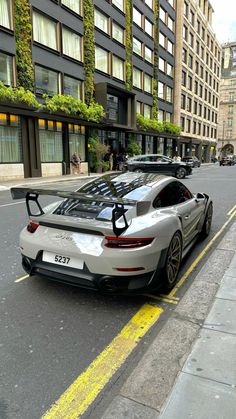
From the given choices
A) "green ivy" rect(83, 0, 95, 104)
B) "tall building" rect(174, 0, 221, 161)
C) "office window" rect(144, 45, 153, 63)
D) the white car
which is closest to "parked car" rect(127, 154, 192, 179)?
"green ivy" rect(83, 0, 95, 104)

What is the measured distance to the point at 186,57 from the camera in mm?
45688

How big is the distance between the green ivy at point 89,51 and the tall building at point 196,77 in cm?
2059

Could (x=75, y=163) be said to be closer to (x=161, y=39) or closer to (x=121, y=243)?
(x=121, y=243)

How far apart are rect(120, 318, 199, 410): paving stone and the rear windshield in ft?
4.36

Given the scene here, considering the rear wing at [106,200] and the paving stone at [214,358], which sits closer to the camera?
the paving stone at [214,358]

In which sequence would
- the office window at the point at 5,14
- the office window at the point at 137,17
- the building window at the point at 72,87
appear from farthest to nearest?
1. the office window at the point at 137,17
2. the building window at the point at 72,87
3. the office window at the point at 5,14

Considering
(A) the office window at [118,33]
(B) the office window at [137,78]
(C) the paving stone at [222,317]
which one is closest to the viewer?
(C) the paving stone at [222,317]

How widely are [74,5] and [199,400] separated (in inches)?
1072

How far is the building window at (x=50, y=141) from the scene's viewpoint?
2150 centimetres

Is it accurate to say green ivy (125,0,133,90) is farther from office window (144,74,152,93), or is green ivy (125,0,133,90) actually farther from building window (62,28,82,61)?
building window (62,28,82,61)

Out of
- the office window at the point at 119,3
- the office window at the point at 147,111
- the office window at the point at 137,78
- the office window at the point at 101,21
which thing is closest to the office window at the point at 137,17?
the office window at the point at 119,3

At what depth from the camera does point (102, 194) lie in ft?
13.7

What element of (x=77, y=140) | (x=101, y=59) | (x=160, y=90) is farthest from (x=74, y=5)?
(x=160, y=90)

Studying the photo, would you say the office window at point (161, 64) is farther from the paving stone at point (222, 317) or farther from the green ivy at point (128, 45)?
the paving stone at point (222, 317)
